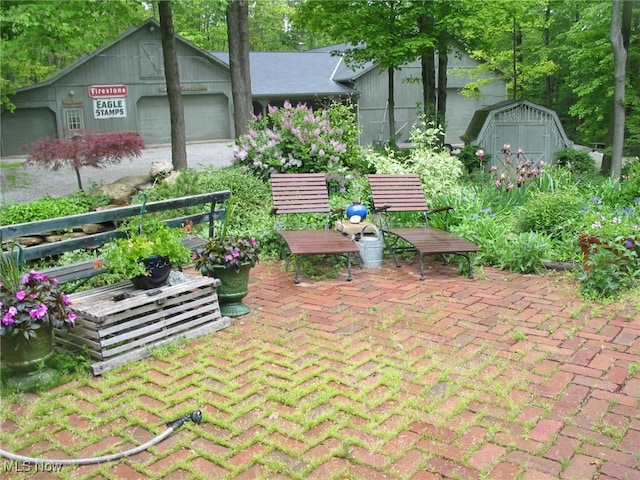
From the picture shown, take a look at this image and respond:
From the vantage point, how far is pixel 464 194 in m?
7.34

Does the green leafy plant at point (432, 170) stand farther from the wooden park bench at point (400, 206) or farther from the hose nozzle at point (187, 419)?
the hose nozzle at point (187, 419)

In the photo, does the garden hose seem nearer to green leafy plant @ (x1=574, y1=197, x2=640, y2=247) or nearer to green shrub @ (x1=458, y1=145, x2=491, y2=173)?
green leafy plant @ (x1=574, y1=197, x2=640, y2=247)

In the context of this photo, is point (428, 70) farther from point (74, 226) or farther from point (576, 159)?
point (74, 226)

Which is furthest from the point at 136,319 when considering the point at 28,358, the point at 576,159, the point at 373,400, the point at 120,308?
the point at 576,159

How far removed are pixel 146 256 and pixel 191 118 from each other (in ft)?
75.8

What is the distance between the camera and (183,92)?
2531cm

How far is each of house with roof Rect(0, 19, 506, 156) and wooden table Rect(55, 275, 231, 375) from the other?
62.1 ft

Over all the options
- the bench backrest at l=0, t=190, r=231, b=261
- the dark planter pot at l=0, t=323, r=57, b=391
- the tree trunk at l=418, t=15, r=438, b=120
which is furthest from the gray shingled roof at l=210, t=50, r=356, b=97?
the dark planter pot at l=0, t=323, r=57, b=391

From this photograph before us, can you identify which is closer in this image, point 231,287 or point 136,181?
point 231,287

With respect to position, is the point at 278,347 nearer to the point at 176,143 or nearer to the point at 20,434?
the point at 20,434

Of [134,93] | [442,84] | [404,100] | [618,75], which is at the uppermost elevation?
[134,93]

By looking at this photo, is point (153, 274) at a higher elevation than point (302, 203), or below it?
below

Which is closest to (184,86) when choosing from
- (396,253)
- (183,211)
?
(183,211)

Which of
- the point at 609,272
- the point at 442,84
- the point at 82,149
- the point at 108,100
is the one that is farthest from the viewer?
the point at 108,100
